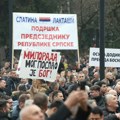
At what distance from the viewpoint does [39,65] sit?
13.7 meters

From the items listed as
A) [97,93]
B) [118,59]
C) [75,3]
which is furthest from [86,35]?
[97,93]

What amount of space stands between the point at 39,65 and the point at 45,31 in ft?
16.2

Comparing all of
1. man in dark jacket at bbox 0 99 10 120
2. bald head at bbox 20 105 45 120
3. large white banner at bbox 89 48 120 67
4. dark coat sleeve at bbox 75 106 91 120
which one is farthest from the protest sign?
dark coat sleeve at bbox 75 106 91 120

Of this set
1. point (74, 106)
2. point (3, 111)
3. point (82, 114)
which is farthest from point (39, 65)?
point (74, 106)

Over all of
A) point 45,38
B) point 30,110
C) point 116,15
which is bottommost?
point 30,110

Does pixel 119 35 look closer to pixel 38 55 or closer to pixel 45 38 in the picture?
pixel 45 38

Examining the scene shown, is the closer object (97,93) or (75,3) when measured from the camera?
(97,93)

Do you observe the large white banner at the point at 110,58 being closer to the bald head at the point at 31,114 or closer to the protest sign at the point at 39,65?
the protest sign at the point at 39,65

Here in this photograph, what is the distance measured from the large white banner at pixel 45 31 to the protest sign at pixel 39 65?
399 centimetres

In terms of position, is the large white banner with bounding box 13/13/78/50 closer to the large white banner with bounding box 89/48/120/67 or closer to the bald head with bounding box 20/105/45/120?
the large white banner with bounding box 89/48/120/67

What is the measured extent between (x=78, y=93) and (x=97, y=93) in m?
7.75

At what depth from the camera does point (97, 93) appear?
524 inches

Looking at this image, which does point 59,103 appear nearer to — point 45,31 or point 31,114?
point 31,114

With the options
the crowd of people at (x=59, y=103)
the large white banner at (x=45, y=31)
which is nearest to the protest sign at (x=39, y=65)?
the crowd of people at (x=59, y=103)
